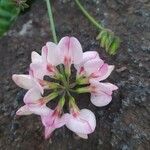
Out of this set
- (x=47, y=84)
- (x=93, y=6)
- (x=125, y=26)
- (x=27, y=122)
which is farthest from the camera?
(x=93, y=6)

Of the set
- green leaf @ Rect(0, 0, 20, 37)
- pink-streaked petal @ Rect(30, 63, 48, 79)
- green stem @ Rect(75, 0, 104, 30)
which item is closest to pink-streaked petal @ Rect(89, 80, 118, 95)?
pink-streaked petal @ Rect(30, 63, 48, 79)

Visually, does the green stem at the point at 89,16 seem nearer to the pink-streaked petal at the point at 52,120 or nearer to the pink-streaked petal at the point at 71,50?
the pink-streaked petal at the point at 71,50

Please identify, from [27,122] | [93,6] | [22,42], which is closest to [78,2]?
[93,6]

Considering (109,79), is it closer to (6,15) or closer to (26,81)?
(26,81)

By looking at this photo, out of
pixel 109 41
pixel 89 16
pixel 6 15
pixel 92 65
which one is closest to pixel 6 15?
pixel 6 15

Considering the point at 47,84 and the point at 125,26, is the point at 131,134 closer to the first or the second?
the point at 47,84
